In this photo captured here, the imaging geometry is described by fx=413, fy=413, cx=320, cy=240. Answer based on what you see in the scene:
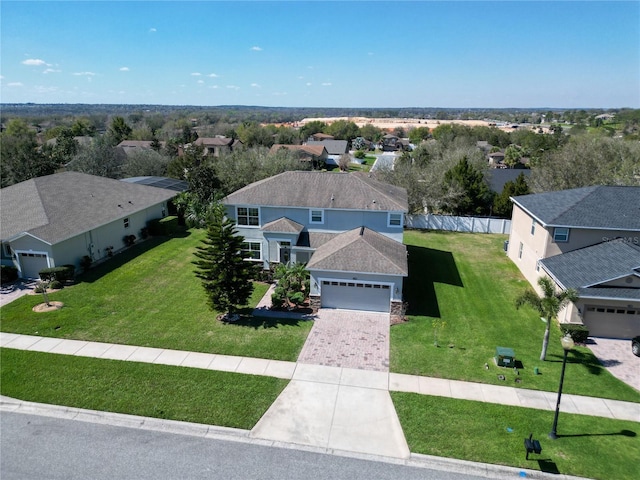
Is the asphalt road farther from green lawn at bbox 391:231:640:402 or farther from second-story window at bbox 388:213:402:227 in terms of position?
second-story window at bbox 388:213:402:227

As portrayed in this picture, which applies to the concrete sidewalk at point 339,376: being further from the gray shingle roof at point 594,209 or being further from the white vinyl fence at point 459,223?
the white vinyl fence at point 459,223

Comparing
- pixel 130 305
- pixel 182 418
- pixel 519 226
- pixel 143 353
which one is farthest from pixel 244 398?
pixel 519 226

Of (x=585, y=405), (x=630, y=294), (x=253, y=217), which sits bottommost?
(x=585, y=405)

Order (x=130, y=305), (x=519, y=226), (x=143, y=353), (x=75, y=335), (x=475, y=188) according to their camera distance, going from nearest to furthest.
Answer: (x=143, y=353) → (x=75, y=335) → (x=130, y=305) → (x=519, y=226) → (x=475, y=188)

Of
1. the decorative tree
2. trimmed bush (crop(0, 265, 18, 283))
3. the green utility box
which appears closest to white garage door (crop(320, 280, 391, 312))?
the decorative tree

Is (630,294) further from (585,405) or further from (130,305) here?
(130,305)

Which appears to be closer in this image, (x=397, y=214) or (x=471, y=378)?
(x=471, y=378)

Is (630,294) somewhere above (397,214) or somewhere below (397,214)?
below
